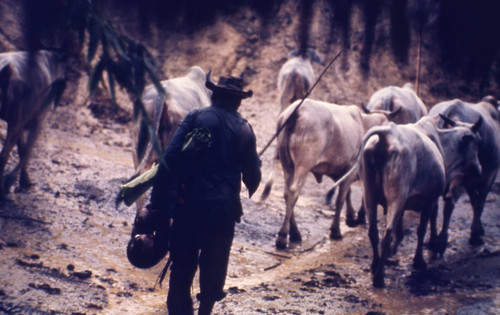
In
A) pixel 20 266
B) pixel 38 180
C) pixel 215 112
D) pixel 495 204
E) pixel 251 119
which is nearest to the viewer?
pixel 215 112

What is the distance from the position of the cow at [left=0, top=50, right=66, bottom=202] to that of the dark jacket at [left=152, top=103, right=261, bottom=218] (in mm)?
3038

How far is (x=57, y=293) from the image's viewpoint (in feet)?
12.8

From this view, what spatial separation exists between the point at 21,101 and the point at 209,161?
3755mm

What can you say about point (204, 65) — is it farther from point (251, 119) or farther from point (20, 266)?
point (20, 266)

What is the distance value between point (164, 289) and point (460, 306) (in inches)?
111

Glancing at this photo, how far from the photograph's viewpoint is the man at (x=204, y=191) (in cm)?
Answer: 335

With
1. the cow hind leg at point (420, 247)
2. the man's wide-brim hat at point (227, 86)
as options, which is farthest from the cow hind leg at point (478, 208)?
the man's wide-brim hat at point (227, 86)

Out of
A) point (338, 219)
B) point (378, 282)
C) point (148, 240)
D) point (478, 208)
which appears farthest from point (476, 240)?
point (148, 240)

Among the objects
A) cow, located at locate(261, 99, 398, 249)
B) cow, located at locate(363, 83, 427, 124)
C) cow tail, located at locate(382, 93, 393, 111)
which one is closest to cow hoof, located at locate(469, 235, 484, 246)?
cow, located at locate(261, 99, 398, 249)

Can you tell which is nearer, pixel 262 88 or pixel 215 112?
pixel 215 112

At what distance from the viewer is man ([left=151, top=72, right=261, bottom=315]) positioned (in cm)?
335

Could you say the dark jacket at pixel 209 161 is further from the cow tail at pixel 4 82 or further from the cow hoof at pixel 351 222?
the cow hoof at pixel 351 222

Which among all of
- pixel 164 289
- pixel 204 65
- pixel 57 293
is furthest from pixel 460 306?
pixel 204 65

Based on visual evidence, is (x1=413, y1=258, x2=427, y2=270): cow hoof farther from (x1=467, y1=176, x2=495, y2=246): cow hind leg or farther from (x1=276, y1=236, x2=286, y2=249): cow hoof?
(x1=276, y1=236, x2=286, y2=249): cow hoof
